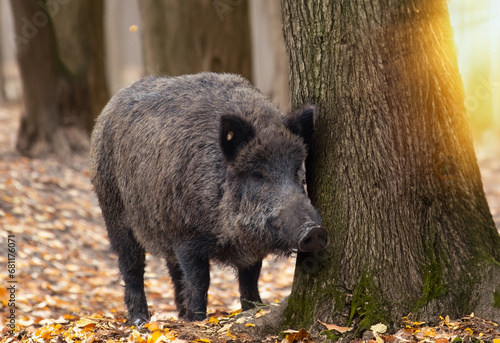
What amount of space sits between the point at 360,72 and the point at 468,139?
38.9 inches

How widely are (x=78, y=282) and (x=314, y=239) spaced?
4.80 m

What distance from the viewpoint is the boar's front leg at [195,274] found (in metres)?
5.54

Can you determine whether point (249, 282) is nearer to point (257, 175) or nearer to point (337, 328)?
point (257, 175)

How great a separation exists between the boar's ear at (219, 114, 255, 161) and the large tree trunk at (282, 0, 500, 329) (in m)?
0.81

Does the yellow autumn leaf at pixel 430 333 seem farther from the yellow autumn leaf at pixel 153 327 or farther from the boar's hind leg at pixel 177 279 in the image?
the boar's hind leg at pixel 177 279

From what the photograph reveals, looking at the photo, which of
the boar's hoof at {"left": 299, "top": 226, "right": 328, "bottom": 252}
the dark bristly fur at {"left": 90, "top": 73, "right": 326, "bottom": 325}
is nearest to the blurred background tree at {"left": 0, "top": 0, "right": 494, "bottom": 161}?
the dark bristly fur at {"left": 90, "top": 73, "right": 326, "bottom": 325}

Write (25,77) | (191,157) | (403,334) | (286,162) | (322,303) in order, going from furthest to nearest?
1. (25,77)
2. (191,157)
3. (286,162)
4. (322,303)
5. (403,334)

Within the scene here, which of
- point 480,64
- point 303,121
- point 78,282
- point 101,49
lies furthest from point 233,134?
point 480,64

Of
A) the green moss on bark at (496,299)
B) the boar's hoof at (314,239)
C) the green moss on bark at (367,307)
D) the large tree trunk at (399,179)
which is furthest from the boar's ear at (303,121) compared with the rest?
the green moss on bark at (496,299)

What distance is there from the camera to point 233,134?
511cm

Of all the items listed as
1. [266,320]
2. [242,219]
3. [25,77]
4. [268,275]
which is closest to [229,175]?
[242,219]

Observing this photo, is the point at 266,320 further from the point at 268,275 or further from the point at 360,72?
the point at 268,275

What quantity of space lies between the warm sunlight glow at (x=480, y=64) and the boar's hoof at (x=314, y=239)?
44.7ft

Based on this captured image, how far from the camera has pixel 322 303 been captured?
469 cm
